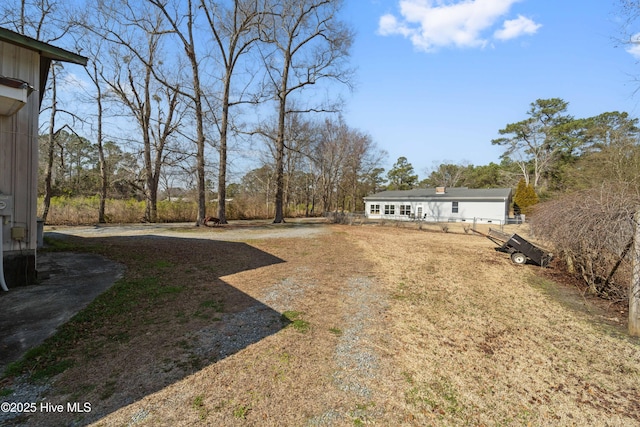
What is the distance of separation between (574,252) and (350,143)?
28363 mm

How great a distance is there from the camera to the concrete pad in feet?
10.4

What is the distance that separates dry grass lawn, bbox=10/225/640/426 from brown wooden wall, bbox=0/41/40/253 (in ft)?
8.68

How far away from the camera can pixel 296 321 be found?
4.07 meters

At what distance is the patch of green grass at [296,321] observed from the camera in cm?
386

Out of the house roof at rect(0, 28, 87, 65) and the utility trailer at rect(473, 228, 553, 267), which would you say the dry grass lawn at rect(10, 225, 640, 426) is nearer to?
the utility trailer at rect(473, 228, 553, 267)

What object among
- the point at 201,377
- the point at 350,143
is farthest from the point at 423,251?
the point at 350,143

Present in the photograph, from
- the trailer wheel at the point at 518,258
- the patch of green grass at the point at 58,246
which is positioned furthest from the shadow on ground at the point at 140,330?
the trailer wheel at the point at 518,258

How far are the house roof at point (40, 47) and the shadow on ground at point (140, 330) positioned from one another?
396 centimetres

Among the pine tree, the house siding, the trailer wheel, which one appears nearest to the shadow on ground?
the house siding

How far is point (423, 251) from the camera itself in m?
10.1

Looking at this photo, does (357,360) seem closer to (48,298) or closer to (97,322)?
(97,322)

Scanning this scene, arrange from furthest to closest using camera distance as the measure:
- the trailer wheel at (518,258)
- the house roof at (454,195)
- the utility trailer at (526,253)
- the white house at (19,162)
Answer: the house roof at (454,195), the trailer wheel at (518,258), the utility trailer at (526,253), the white house at (19,162)

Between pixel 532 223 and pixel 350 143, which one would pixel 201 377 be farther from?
pixel 350 143

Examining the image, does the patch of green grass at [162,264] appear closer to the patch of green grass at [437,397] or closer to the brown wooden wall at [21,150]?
Result: the brown wooden wall at [21,150]
